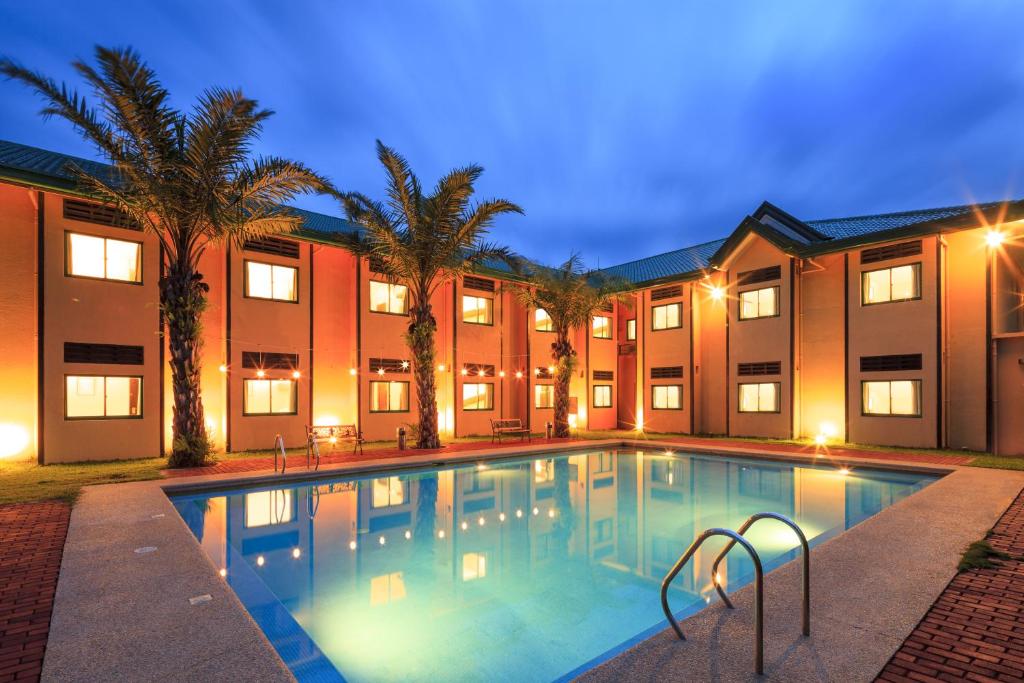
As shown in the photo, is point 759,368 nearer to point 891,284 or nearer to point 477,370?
point 891,284

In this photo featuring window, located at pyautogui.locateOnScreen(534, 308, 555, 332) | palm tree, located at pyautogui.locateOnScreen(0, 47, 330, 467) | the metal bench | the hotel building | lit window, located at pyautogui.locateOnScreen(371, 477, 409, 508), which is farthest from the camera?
window, located at pyautogui.locateOnScreen(534, 308, 555, 332)

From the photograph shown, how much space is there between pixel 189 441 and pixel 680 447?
13.6m

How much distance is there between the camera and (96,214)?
13250mm

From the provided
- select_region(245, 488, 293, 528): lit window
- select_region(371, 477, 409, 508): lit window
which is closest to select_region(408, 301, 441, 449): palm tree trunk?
select_region(371, 477, 409, 508): lit window

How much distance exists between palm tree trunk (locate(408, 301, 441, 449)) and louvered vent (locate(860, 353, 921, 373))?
14073 mm

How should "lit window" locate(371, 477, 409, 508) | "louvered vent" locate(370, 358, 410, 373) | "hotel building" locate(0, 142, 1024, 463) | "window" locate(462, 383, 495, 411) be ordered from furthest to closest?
"window" locate(462, 383, 495, 411) < "louvered vent" locate(370, 358, 410, 373) < "hotel building" locate(0, 142, 1024, 463) < "lit window" locate(371, 477, 409, 508)

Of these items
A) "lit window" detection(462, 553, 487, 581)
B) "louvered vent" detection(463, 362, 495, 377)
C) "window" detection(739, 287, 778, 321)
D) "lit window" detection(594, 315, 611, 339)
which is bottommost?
"lit window" detection(462, 553, 487, 581)

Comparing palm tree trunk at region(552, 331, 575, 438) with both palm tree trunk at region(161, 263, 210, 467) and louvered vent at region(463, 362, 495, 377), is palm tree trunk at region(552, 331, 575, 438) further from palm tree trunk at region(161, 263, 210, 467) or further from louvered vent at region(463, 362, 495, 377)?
palm tree trunk at region(161, 263, 210, 467)

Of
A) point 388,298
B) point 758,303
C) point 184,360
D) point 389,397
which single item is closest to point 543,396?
point 389,397

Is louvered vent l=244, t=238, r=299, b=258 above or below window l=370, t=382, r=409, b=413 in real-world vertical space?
above

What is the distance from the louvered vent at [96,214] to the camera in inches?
508

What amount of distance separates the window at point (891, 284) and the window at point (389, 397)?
1596 centimetres

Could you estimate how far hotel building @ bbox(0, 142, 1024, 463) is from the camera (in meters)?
12.7

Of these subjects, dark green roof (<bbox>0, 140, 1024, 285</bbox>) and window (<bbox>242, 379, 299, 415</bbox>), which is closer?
dark green roof (<bbox>0, 140, 1024, 285</bbox>)
